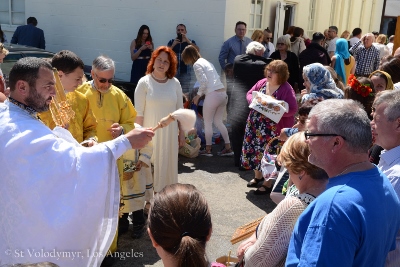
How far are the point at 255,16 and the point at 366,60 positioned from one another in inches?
111

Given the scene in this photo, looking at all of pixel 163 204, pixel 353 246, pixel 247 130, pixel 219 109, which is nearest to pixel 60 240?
pixel 163 204

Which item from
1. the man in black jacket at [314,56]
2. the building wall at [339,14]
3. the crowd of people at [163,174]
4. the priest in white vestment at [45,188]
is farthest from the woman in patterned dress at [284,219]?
the building wall at [339,14]

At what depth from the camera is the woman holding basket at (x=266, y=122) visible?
6.14 metres

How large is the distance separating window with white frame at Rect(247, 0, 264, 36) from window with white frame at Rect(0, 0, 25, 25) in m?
6.14

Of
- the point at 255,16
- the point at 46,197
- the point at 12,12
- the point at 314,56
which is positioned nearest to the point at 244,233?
the point at 46,197

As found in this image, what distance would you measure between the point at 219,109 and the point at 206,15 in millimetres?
3120

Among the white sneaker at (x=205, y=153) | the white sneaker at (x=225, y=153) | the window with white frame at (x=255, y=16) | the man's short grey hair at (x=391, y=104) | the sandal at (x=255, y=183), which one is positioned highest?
the window with white frame at (x=255, y=16)

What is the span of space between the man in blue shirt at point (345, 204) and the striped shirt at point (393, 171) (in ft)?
0.69

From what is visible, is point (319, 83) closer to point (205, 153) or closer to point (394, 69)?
point (394, 69)

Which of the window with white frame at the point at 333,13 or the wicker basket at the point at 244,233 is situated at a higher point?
the window with white frame at the point at 333,13

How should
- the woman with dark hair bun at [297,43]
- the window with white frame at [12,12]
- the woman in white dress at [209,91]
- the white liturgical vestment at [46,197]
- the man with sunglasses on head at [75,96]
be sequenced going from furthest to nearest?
1. the window with white frame at [12,12]
2. the woman with dark hair bun at [297,43]
3. the woman in white dress at [209,91]
4. the man with sunglasses on head at [75,96]
5. the white liturgical vestment at [46,197]

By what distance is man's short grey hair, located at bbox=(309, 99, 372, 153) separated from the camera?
6.79ft

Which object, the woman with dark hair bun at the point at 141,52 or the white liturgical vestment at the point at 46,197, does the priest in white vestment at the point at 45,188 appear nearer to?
the white liturgical vestment at the point at 46,197

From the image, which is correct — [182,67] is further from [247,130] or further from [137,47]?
[247,130]
